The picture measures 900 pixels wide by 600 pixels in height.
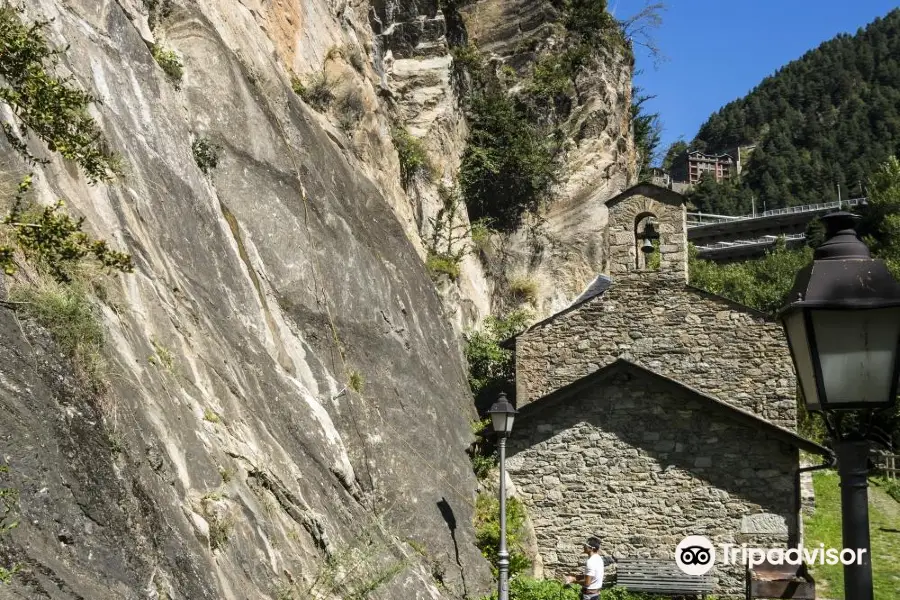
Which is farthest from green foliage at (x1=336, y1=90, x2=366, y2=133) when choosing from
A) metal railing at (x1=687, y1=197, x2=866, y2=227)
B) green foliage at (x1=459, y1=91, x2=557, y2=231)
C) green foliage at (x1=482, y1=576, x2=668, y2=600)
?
metal railing at (x1=687, y1=197, x2=866, y2=227)

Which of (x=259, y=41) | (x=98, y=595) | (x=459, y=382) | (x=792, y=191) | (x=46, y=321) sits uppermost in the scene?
(x=792, y=191)

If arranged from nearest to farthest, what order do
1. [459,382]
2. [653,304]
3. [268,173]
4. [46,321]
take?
[46,321] → [268,173] → [459,382] → [653,304]

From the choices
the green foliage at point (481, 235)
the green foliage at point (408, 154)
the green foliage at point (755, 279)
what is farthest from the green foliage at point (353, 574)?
the green foliage at point (755, 279)

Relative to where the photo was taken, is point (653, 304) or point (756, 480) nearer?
point (756, 480)

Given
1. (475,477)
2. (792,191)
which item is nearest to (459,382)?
(475,477)

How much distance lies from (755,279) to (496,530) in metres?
34.6

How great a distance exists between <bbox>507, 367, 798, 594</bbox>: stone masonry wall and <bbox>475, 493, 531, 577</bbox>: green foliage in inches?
23.3

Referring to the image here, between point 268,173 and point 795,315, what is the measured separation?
37.7 ft

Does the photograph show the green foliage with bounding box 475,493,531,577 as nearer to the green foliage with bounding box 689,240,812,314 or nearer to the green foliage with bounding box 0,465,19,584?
the green foliage with bounding box 0,465,19,584

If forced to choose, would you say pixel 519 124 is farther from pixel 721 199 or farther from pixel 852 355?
pixel 721 199

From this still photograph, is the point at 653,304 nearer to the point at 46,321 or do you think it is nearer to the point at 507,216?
the point at 507,216

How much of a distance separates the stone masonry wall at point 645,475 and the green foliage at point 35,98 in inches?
425

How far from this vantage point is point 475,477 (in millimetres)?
17031

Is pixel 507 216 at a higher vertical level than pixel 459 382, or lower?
higher
